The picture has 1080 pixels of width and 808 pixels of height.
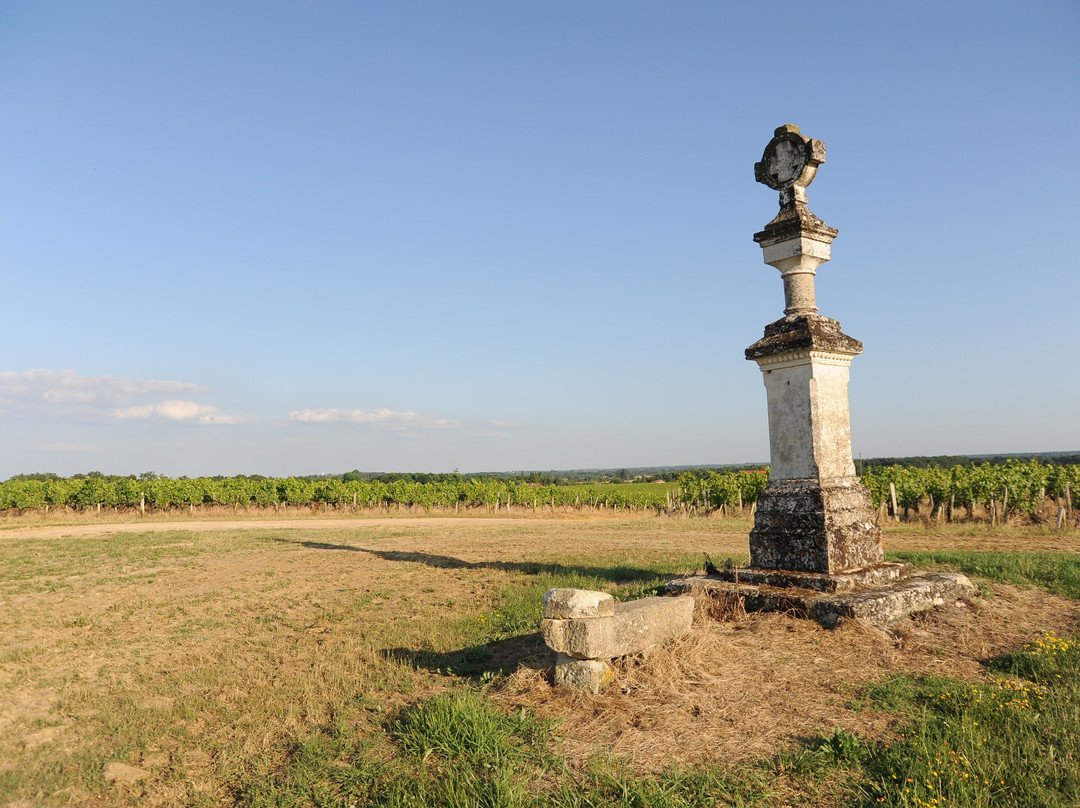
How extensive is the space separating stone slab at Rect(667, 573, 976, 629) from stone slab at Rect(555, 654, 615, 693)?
2015mm

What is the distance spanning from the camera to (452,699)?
460cm

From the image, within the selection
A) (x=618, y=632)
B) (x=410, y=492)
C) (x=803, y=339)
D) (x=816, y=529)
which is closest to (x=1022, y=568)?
(x=816, y=529)

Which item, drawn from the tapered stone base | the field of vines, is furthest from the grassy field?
the field of vines

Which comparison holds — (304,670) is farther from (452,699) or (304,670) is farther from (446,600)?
(446,600)

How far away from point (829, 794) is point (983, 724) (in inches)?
47.2

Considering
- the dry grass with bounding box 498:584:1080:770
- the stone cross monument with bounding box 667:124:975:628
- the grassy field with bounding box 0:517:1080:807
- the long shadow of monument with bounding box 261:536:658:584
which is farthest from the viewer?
the long shadow of monument with bounding box 261:536:658:584

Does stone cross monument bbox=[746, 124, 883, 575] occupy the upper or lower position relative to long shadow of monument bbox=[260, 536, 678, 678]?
upper

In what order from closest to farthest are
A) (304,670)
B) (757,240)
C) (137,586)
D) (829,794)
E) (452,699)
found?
(829,794) < (452,699) < (304,670) < (757,240) < (137,586)

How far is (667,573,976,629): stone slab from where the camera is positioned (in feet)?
18.1

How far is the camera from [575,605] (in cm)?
478

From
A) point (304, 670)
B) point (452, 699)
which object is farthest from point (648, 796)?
point (304, 670)

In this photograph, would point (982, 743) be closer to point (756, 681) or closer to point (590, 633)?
point (756, 681)

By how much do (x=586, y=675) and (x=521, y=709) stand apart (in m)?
0.54

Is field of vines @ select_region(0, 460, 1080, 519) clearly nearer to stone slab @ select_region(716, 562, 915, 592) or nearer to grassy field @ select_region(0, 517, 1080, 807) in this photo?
grassy field @ select_region(0, 517, 1080, 807)
